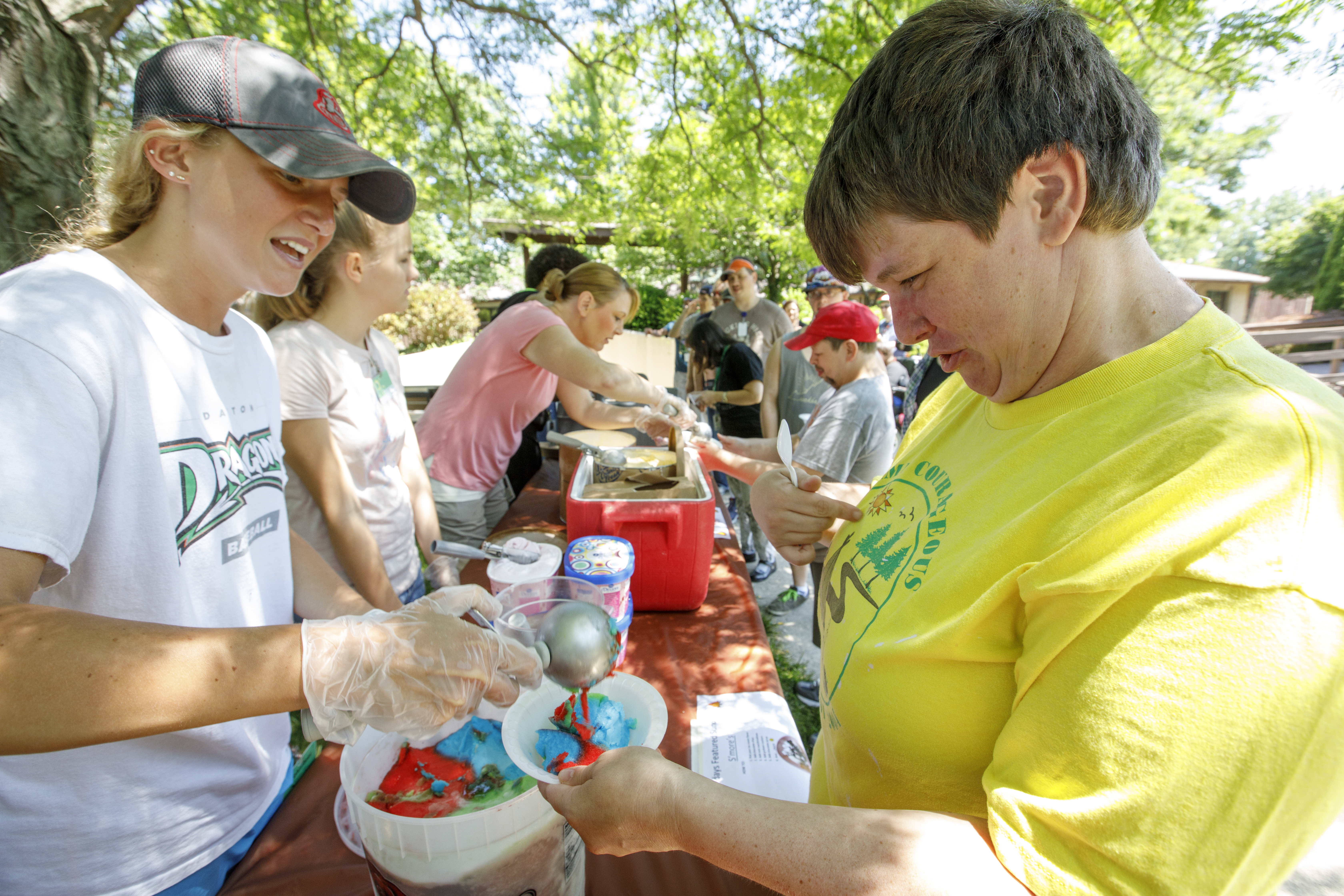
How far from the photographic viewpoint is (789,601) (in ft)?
15.6

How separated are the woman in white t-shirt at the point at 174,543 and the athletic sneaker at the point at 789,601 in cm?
371

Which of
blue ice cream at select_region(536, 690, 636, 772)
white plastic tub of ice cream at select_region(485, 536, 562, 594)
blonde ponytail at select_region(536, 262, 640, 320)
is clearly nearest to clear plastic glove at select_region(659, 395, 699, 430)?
blonde ponytail at select_region(536, 262, 640, 320)

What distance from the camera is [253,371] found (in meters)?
1.46

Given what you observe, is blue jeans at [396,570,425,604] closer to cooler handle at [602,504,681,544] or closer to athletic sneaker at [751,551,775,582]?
cooler handle at [602,504,681,544]

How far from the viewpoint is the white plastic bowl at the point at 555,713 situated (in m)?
1.07

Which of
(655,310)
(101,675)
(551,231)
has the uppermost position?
(551,231)

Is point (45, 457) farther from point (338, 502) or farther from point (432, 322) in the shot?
point (432, 322)

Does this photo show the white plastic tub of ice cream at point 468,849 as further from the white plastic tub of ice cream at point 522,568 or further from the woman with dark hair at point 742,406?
the woman with dark hair at point 742,406

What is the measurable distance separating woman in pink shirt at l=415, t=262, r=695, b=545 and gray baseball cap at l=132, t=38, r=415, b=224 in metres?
1.65

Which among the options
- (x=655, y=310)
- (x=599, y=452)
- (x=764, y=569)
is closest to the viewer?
(x=599, y=452)

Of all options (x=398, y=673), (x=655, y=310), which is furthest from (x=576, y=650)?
(x=655, y=310)

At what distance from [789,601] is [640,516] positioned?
3.10 meters

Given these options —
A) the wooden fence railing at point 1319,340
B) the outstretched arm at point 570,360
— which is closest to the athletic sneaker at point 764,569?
the outstretched arm at point 570,360

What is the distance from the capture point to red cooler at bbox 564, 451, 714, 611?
6.64 ft
